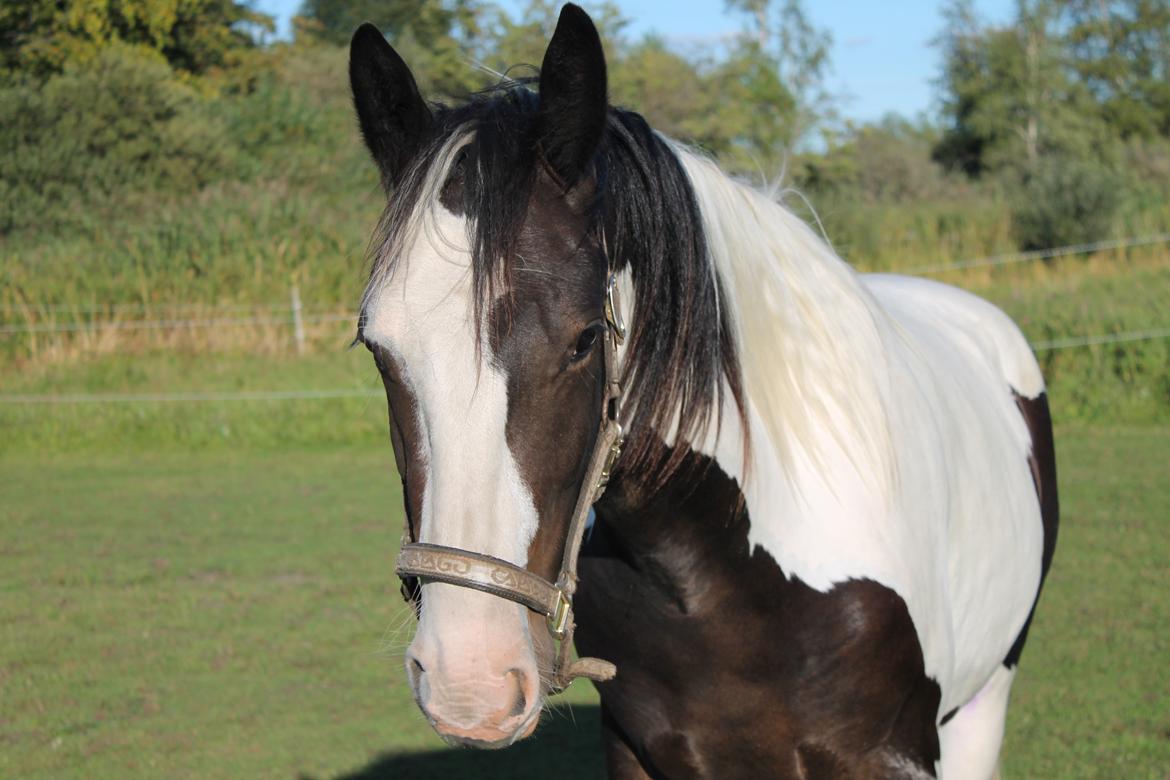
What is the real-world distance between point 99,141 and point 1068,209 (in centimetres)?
1637

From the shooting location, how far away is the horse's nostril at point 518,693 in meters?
1.45

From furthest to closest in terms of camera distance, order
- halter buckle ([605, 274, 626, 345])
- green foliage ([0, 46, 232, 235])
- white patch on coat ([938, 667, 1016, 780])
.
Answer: green foliage ([0, 46, 232, 235]) → white patch on coat ([938, 667, 1016, 780]) → halter buckle ([605, 274, 626, 345])

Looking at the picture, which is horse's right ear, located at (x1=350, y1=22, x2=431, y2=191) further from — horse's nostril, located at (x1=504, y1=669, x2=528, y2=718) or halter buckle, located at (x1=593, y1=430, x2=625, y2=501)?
horse's nostril, located at (x1=504, y1=669, x2=528, y2=718)

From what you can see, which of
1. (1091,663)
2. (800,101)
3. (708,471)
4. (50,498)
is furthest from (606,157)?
(800,101)

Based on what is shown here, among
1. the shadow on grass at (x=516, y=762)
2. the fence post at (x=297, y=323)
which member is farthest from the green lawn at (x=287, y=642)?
the fence post at (x=297, y=323)

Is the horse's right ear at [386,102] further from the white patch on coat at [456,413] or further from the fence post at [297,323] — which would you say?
the fence post at [297,323]

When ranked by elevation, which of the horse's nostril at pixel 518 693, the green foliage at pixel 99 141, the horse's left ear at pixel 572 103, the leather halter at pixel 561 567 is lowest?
the horse's nostril at pixel 518 693

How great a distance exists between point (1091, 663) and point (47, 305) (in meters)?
12.3

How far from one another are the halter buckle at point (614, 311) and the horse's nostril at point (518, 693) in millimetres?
505

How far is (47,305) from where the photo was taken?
1341cm

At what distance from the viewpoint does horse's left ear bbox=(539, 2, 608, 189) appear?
5.22ft

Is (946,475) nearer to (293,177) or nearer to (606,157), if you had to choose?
(606,157)

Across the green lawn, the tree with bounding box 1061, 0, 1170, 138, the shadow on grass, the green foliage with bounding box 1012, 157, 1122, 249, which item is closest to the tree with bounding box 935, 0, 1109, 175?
the tree with bounding box 1061, 0, 1170, 138

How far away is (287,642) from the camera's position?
5.44 metres
